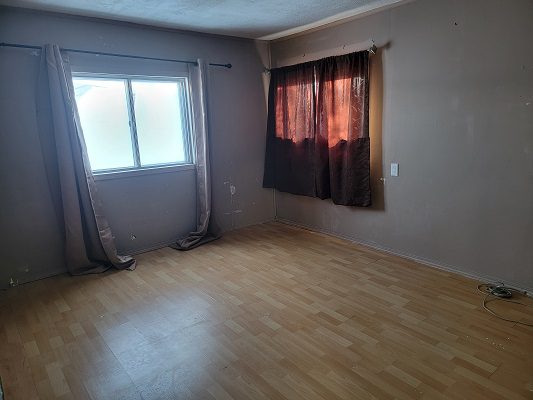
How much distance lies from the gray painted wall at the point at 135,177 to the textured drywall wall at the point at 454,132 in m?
1.40

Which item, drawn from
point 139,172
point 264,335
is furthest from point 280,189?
point 264,335

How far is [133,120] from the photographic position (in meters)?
3.64

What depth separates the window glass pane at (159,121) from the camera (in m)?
3.73

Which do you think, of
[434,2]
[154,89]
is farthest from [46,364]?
[434,2]

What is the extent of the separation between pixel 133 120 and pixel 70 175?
2.86 ft

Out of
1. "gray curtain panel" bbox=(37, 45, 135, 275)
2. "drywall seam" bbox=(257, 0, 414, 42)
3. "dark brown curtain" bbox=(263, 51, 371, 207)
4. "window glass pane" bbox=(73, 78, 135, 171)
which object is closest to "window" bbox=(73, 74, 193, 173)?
"window glass pane" bbox=(73, 78, 135, 171)

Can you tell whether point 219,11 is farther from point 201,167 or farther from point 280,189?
point 280,189

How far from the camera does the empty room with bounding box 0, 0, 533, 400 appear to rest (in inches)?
80.1

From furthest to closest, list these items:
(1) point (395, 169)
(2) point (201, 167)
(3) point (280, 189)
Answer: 1. (3) point (280, 189)
2. (2) point (201, 167)
3. (1) point (395, 169)

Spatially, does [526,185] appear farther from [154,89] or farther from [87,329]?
[154,89]

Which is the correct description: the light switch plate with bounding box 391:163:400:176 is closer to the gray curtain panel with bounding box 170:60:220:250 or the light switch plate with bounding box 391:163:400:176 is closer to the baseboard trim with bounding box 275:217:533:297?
the baseboard trim with bounding box 275:217:533:297

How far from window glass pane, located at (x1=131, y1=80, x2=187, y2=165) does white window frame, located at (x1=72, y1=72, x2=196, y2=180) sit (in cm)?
4

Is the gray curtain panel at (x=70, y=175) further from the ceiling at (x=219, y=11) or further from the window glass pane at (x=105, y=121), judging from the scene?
the ceiling at (x=219, y=11)

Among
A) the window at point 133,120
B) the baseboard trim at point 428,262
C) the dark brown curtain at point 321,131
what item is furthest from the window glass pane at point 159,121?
the baseboard trim at point 428,262
